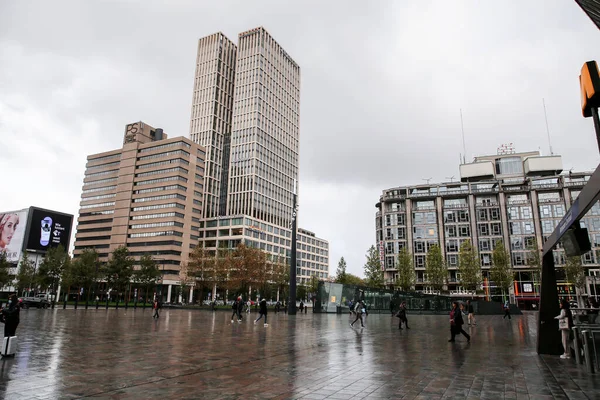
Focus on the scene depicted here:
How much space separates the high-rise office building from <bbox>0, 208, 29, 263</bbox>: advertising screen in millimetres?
44995

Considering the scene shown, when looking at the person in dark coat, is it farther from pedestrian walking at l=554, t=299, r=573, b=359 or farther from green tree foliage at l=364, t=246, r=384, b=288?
green tree foliage at l=364, t=246, r=384, b=288

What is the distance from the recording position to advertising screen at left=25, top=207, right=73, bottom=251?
95.5 m

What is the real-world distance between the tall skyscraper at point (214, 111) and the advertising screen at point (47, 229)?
1664 inches

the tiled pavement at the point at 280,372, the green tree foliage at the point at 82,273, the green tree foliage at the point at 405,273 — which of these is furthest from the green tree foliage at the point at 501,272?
the green tree foliage at the point at 82,273

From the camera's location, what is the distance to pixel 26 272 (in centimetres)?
6544

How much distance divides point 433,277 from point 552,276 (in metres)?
63.1

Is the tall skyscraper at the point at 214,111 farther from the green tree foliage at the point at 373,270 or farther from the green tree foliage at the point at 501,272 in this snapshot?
the green tree foliage at the point at 501,272

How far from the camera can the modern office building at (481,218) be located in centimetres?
8819

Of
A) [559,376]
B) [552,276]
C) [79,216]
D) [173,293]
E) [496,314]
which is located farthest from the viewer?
[79,216]

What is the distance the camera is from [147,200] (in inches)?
4508

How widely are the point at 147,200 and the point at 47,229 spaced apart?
1012 inches

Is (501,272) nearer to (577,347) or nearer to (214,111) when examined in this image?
(577,347)

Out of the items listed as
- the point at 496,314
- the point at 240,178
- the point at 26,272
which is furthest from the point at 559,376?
the point at 240,178

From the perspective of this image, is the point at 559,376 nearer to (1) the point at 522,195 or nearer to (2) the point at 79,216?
(1) the point at 522,195
